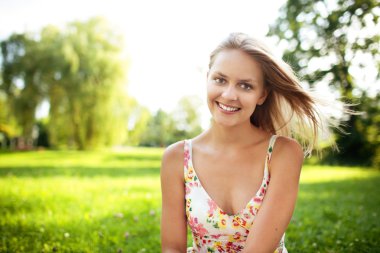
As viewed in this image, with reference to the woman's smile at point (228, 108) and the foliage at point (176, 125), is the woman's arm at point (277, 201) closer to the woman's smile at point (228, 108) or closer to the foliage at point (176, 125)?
the woman's smile at point (228, 108)

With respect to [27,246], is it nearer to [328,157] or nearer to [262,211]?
[262,211]

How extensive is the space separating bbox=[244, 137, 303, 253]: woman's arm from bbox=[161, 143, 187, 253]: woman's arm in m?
0.56

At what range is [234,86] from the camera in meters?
2.25

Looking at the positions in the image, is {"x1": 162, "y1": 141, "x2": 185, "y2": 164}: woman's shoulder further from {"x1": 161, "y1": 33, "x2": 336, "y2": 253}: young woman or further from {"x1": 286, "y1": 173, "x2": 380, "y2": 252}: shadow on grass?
{"x1": 286, "y1": 173, "x2": 380, "y2": 252}: shadow on grass

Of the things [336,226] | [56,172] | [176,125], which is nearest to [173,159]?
[336,226]

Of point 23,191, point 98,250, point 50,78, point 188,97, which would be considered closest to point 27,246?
point 98,250

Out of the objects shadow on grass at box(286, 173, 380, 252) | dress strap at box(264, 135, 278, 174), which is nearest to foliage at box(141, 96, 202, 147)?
shadow on grass at box(286, 173, 380, 252)

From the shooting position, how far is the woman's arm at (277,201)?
206 centimetres

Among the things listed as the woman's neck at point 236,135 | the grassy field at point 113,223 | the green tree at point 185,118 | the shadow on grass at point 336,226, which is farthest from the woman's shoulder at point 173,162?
the green tree at point 185,118

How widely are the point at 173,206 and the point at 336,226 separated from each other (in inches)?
126

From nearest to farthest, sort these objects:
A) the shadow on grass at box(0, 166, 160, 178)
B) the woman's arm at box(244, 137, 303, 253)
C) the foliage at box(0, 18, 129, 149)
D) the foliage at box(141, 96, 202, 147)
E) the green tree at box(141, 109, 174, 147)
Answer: the woman's arm at box(244, 137, 303, 253)
the shadow on grass at box(0, 166, 160, 178)
the foliage at box(0, 18, 129, 149)
the foliage at box(141, 96, 202, 147)
the green tree at box(141, 109, 174, 147)

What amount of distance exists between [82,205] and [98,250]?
2.49m

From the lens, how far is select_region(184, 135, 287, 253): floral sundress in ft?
7.14

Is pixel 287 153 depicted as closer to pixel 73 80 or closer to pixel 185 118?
pixel 73 80
